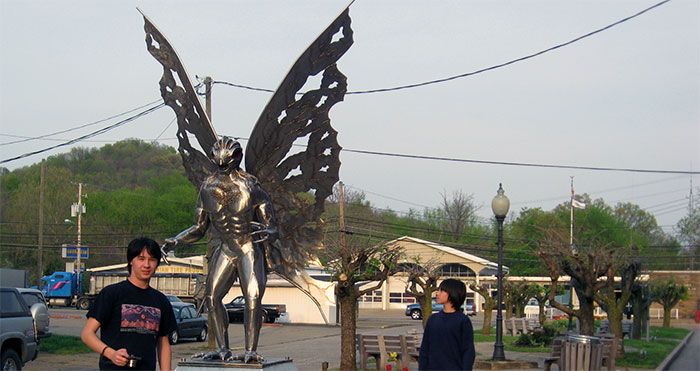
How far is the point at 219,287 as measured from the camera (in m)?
11.4

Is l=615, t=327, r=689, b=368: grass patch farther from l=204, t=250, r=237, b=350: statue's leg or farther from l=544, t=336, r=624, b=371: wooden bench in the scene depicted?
l=204, t=250, r=237, b=350: statue's leg

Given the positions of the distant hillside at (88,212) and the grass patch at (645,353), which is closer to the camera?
the grass patch at (645,353)

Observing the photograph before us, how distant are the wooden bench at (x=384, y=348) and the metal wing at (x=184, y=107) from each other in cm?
811

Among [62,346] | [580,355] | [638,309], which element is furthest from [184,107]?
[638,309]

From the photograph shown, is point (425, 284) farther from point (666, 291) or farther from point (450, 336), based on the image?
point (450, 336)

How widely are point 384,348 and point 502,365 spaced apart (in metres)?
3.08

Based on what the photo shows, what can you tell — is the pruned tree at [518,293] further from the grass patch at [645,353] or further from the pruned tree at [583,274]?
the pruned tree at [583,274]

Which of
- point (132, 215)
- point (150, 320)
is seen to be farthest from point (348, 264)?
point (132, 215)

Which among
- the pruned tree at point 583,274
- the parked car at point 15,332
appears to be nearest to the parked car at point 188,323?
the parked car at point 15,332

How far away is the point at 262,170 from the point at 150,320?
601 centimetres

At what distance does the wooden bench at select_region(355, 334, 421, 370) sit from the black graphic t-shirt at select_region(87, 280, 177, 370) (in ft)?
44.9

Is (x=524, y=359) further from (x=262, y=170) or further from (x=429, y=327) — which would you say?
(x=429, y=327)

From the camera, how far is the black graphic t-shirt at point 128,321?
21.2 ft

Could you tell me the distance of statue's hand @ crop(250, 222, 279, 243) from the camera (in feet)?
37.3
